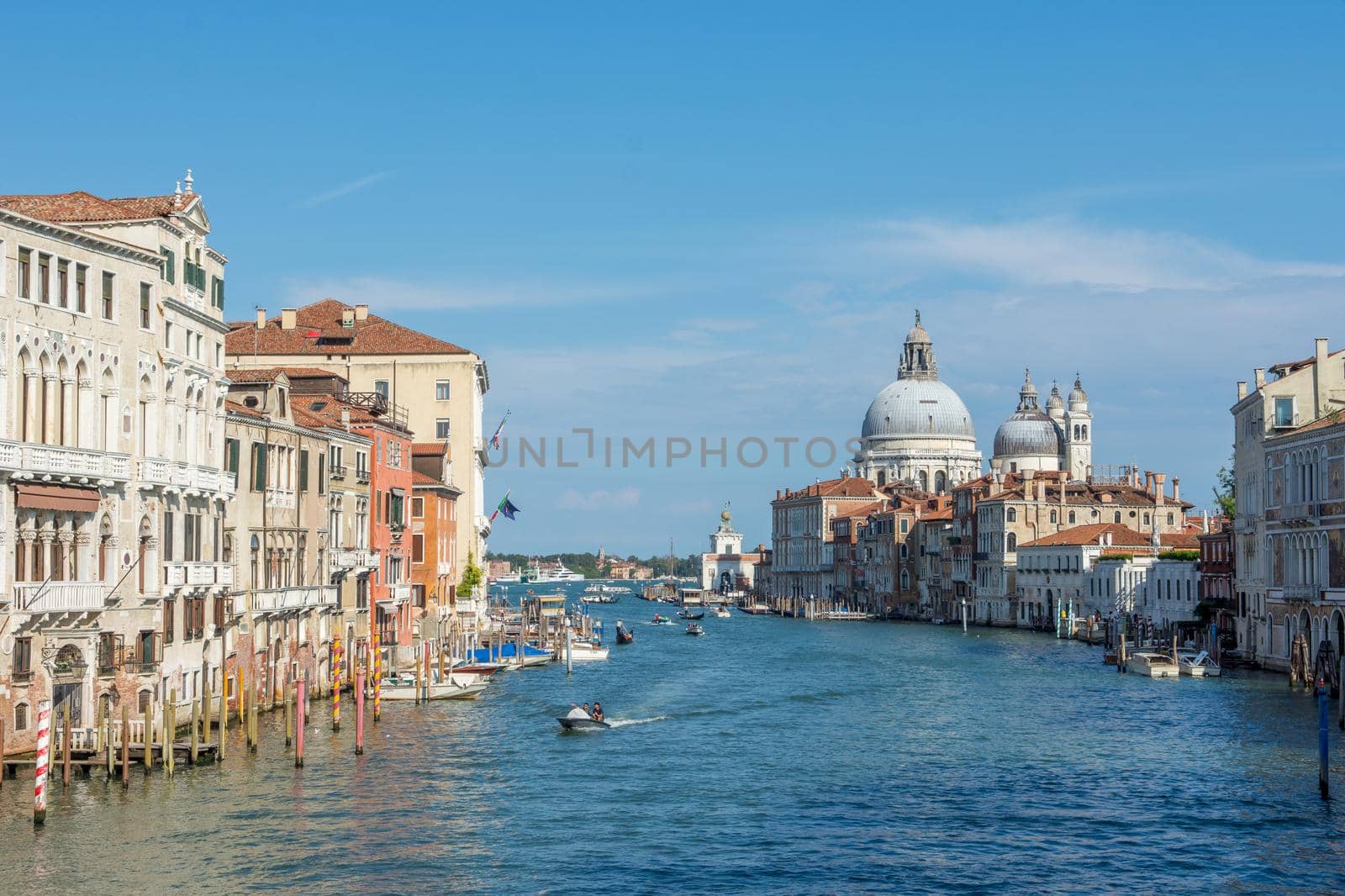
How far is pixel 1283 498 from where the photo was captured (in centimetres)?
5100

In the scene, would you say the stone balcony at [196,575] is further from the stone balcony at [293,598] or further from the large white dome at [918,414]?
the large white dome at [918,414]

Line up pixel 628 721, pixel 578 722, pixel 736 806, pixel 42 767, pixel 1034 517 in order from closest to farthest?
pixel 42 767 < pixel 736 806 < pixel 578 722 < pixel 628 721 < pixel 1034 517

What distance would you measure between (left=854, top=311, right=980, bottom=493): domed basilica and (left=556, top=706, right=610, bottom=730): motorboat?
12034 centimetres

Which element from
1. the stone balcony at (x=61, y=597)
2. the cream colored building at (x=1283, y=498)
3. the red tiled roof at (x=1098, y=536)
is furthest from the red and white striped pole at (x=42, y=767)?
the red tiled roof at (x=1098, y=536)

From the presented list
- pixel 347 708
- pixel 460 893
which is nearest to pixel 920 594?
pixel 347 708

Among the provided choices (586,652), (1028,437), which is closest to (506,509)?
(586,652)

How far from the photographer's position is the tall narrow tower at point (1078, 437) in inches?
5979

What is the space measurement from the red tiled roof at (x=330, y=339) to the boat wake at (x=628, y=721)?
24621 millimetres

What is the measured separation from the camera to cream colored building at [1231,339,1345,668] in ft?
158

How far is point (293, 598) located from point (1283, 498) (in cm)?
2863

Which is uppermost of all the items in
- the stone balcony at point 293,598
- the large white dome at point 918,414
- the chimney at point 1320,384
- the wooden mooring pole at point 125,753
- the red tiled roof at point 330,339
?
the large white dome at point 918,414

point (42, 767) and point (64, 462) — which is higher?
point (64, 462)

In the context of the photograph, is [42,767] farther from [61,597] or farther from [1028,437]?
[1028,437]

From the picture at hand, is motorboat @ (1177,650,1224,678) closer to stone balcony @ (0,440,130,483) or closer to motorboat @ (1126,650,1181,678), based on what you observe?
motorboat @ (1126,650,1181,678)
